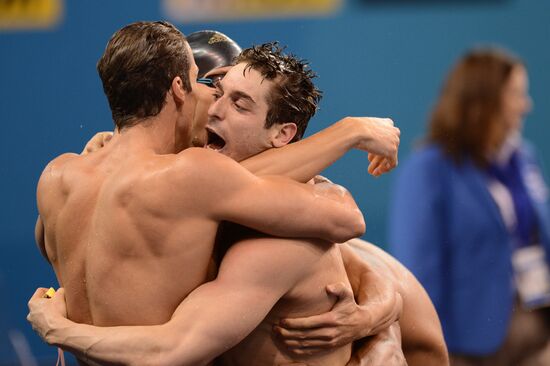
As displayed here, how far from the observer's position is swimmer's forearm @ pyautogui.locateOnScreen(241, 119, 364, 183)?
2223mm

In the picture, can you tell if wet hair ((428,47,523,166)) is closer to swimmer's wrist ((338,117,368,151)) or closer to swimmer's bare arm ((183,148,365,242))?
swimmer's wrist ((338,117,368,151))

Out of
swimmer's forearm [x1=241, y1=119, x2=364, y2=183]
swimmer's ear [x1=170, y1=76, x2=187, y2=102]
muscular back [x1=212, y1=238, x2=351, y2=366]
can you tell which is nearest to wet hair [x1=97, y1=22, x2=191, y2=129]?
swimmer's ear [x1=170, y1=76, x2=187, y2=102]

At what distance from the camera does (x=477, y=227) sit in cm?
404

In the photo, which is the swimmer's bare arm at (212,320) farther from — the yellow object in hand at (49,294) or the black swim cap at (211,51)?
the black swim cap at (211,51)

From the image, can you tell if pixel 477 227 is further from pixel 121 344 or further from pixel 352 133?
pixel 121 344

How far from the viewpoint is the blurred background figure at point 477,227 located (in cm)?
402

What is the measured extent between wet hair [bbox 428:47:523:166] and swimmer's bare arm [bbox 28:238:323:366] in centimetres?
197

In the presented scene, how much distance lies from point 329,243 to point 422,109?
3.06 metres

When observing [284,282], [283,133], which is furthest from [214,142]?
[284,282]

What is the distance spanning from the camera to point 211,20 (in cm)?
478

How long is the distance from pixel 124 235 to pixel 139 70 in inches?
14.2

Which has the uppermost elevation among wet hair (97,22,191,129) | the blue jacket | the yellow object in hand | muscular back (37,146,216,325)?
wet hair (97,22,191,129)

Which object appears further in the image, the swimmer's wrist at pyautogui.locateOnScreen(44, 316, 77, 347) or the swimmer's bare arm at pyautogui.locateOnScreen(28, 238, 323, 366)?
the swimmer's wrist at pyautogui.locateOnScreen(44, 316, 77, 347)

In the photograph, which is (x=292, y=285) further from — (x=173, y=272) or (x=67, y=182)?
(x=67, y=182)
